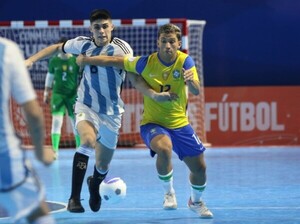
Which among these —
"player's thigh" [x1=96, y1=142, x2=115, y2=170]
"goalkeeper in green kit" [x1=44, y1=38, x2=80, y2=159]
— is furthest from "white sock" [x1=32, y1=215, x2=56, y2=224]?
"goalkeeper in green kit" [x1=44, y1=38, x2=80, y2=159]

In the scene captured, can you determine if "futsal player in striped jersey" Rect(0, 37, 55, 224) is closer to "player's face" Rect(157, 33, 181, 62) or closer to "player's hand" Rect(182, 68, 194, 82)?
"player's hand" Rect(182, 68, 194, 82)

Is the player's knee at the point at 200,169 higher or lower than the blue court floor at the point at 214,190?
higher

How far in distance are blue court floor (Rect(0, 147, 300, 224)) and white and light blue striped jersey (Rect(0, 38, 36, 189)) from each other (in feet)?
10.5

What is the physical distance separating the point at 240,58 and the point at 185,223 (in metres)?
11.6

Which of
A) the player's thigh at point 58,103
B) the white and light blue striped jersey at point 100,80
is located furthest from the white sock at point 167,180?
the player's thigh at point 58,103

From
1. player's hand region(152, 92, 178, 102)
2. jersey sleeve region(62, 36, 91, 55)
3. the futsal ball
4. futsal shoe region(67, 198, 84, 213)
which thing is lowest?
futsal shoe region(67, 198, 84, 213)

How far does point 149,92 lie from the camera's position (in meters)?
7.73

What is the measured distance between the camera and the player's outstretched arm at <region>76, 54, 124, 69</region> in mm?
7949

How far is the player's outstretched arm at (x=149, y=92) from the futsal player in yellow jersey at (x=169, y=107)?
65 millimetres

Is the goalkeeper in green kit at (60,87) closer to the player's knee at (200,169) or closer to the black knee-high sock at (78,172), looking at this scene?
Answer: the black knee-high sock at (78,172)

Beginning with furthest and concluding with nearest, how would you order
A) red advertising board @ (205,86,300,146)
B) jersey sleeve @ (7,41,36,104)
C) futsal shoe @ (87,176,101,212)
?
red advertising board @ (205,86,300,146) < futsal shoe @ (87,176,101,212) < jersey sleeve @ (7,41,36,104)

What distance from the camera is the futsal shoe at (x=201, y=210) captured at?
8.00 meters

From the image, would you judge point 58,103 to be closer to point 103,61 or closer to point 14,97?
point 103,61

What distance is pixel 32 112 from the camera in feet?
15.0
